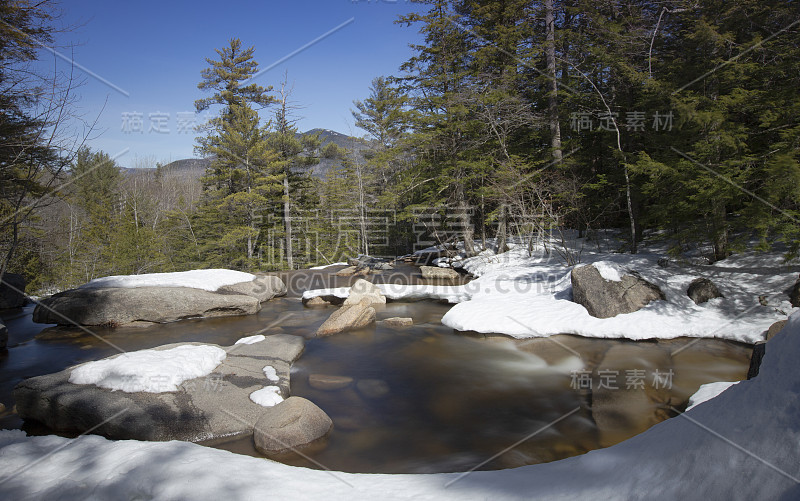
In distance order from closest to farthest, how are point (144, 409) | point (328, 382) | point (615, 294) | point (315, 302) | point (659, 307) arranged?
point (144, 409), point (328, 382), point (659, 307), point (615, 294), point (315, 302)

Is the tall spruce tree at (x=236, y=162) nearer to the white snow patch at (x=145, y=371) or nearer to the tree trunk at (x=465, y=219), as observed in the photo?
the tree trunk at (x=465, y=219)

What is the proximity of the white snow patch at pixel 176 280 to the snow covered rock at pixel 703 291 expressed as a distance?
12.9 m

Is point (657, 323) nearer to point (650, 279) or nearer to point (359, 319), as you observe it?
point (650, 279)

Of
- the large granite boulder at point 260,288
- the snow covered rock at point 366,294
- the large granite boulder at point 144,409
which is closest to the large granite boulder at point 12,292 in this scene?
the large granite boulder at point 260,288

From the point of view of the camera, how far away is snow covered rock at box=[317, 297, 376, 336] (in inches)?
370

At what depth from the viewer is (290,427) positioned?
4645 millimetres

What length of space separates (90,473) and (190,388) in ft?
7.46

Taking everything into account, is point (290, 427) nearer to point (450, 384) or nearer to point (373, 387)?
point (373, 387)

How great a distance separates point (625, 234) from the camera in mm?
15078

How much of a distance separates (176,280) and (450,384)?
9337 mm

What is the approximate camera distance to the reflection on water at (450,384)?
183 inches

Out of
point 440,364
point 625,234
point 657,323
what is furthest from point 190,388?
point 625,234

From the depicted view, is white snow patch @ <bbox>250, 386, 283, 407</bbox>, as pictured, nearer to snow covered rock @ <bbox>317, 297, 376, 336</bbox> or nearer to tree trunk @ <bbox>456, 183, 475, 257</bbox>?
snow covered rock @ <bbox>317, 297, 376, 336</bbox>

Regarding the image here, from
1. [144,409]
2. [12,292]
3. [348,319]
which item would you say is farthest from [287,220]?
[144,409]
